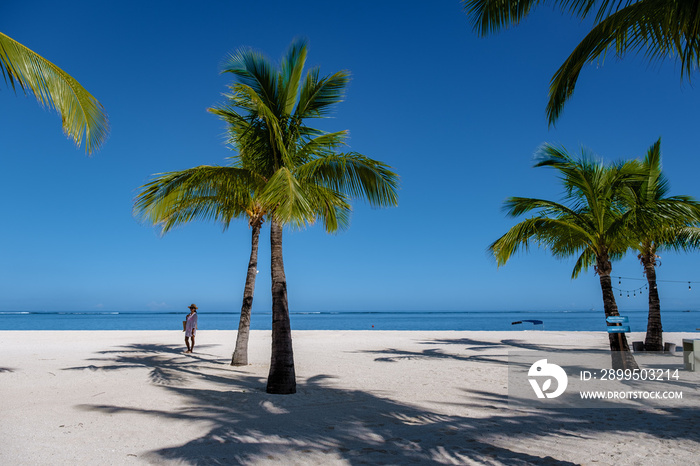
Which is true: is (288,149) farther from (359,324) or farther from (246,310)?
(359,324)

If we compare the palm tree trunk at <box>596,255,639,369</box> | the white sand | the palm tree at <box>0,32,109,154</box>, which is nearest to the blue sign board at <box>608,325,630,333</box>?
the palm tree trunk at <box>596,255,639,369</box>

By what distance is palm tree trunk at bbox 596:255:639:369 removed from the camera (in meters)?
9.71

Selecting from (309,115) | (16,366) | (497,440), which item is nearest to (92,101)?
(309,115)

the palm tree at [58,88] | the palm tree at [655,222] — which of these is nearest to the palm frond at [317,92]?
the palm tree at [58,88]

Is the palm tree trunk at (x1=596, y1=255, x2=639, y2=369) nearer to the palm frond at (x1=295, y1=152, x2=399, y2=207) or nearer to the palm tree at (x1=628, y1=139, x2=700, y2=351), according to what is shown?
the palm tree at (x1=628, y1=139, x2=700, y2=351)

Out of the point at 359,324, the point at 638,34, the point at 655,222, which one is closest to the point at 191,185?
the point at 638,34

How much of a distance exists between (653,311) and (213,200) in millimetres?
14277

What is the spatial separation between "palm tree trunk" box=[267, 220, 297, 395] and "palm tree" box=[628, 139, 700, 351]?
7.43 m

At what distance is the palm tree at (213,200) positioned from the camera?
25.8 ft

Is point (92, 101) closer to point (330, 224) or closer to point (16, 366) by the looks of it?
point (330, 224)

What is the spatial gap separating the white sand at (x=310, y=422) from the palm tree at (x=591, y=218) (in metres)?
2.44

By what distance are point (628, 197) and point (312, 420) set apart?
8795 mm

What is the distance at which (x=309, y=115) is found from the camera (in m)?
8.76

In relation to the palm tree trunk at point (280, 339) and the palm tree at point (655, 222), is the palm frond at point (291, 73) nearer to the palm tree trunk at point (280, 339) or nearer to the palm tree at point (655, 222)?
the palm tree trunk at point (280, 339)
